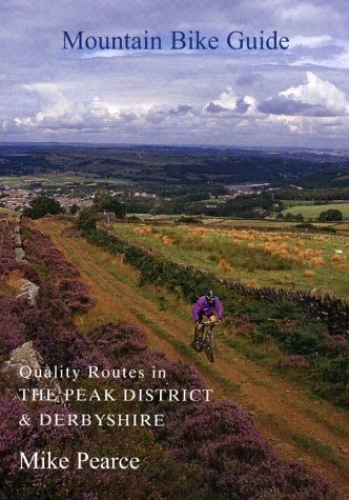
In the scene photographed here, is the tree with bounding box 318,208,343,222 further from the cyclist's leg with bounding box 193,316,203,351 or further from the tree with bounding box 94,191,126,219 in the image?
the cyclist's leg with bounding box 193,316,203,351

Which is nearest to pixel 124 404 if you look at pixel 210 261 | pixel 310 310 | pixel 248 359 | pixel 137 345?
pixel 137 345

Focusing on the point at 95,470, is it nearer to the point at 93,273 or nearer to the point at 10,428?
the point at 10,428

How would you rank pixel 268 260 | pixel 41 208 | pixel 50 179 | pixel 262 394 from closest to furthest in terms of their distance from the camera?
pixel 262 394 < pixel 268 260 < pixel 41 208 < pixel 50 179

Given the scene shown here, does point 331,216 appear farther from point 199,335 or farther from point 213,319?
point 213,319

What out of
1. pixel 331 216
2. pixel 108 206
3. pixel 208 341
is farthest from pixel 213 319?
pixel 331 216

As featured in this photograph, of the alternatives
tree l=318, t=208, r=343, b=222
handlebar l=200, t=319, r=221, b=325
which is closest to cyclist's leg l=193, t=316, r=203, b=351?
handlebar l=200, t=319, r=221, b=325

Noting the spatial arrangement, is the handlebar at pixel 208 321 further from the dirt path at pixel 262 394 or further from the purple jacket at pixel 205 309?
the dirt path at pixel 262 394

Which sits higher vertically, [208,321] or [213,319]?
[213,319]
